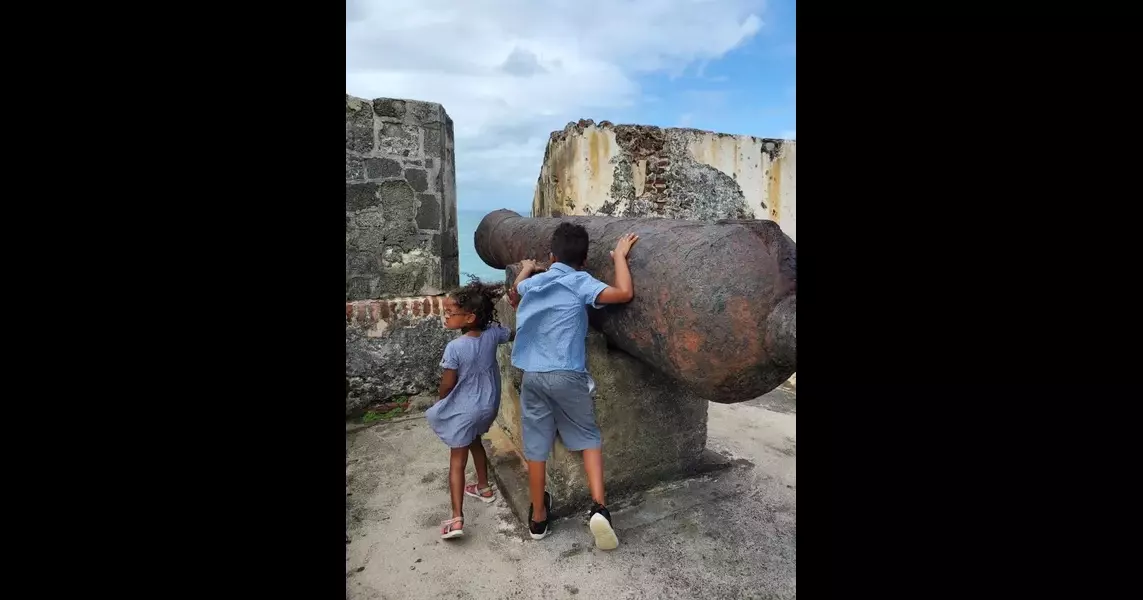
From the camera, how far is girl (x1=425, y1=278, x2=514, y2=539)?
2.61m

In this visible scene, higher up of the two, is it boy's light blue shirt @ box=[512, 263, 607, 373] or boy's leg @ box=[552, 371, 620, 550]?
boy's light blue shirt @ box=[512, 263, 607, 373]

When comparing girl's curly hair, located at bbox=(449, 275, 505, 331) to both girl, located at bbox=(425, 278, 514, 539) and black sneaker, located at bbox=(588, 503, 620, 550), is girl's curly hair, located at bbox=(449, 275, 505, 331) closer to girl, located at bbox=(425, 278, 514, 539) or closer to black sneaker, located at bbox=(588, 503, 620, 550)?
girl, located at bbox=(425, 278, 514, 539)

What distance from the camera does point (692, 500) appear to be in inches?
113

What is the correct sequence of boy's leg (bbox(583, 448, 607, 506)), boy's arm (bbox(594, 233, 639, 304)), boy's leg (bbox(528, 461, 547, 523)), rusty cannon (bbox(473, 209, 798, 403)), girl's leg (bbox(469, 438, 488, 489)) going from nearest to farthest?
rusty cannon (bbox(473, 209, 798, 403))
boy's arm (bbox(594, 233, 639, 304))
boy's leg (bbox(583, 448, 607, 506))
boy's leg (bbox(528, 461, 547, 523))
girl's leg (bbox(469, 438, 488, 489))

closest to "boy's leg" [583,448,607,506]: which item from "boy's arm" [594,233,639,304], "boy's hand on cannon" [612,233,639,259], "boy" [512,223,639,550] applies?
"boy" [512,223,639,550]

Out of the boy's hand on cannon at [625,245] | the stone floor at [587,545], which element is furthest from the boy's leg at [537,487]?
the boy's hand on cannon at [625,245]

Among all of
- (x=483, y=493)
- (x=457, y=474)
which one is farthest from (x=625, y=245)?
(x=483, y=493)

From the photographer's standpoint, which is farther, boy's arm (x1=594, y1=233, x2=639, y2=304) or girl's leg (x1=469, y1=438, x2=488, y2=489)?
girl's leg (x1=469, y1=438, x2=488, y2=489)

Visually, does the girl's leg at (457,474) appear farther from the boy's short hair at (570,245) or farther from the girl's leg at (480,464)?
the boy's short hair at (570,245)

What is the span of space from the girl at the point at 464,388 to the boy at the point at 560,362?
0.75 ft

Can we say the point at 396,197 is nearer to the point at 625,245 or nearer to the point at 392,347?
the point at 392,347

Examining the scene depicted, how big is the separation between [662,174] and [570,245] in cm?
336

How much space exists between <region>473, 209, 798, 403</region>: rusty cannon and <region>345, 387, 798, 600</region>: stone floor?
0.76 meters
